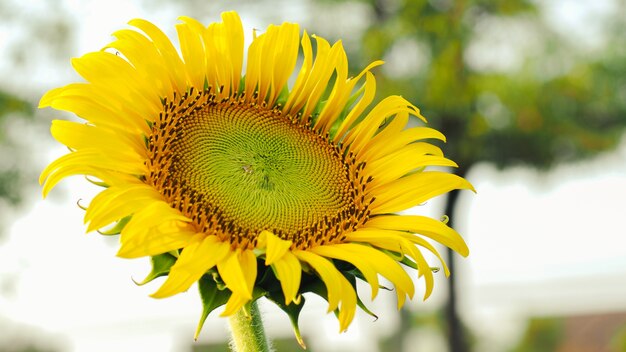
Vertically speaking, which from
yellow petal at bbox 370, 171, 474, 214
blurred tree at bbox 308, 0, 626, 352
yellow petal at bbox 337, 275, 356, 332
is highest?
blurred tree at bbox 308, 0, 626, 352

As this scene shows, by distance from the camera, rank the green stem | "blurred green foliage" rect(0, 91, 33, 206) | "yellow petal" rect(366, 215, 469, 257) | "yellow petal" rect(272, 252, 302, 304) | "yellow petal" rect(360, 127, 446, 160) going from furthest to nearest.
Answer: "blurred green foliage" rect(0, 91, 33, 206)
"yellow petal" rect(360, 127, 446, 160)
"yellow petal" rect(366, 215, 469, 257)
the green stem
"yellow petal" rect(272, 252, 302, 304)

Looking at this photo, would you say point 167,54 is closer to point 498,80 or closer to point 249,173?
point 249,173

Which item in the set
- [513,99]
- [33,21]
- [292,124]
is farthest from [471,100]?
[292,124]

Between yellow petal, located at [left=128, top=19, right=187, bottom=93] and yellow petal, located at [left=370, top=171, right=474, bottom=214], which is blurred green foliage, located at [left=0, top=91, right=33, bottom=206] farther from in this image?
yellow petal, located at [left=370, top=171, right=474, bottom=214]

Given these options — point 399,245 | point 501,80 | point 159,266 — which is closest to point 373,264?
point 399,245

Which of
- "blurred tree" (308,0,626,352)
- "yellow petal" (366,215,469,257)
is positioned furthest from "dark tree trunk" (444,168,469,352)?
"yellow petal" (366,215,469,257)

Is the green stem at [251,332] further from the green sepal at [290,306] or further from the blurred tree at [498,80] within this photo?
the blurred tree at [498,80]

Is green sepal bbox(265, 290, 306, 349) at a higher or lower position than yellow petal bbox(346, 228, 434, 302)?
lower
